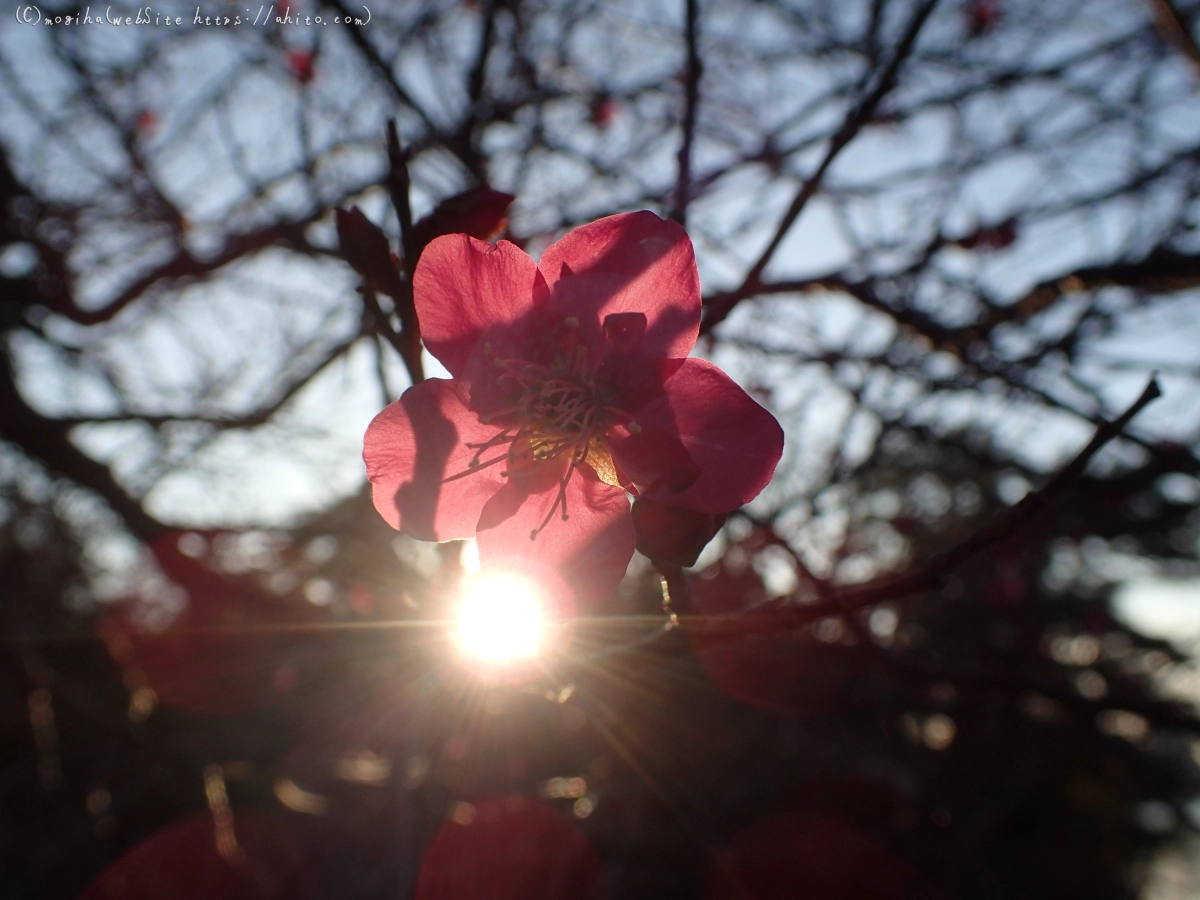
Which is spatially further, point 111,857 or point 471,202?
point 111,857

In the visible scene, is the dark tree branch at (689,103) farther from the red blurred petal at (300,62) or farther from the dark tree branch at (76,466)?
the dark tree branch at (76,466)

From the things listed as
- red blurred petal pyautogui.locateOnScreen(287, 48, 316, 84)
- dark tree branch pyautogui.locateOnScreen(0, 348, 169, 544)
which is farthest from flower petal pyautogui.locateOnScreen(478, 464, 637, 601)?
dark tree branch pyautogui.locateOnScreen(0, 348, 169, 544)

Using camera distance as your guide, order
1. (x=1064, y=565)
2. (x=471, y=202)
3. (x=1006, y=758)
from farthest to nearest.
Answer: (x=1064, y=565), (x=1006, y=758), (x=471, y=202)

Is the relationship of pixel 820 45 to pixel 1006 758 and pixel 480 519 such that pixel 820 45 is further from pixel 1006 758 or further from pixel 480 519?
Answer: pixel 1006 758

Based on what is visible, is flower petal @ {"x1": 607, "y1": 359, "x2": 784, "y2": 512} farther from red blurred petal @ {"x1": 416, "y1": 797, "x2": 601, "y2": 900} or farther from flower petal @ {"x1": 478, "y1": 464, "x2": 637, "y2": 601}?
red blurred petal @ {"x1": 416, "y1": 797, "x2": 601, "y2": 900}

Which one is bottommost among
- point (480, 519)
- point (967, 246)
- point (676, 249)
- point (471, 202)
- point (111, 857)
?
point (480, 519)

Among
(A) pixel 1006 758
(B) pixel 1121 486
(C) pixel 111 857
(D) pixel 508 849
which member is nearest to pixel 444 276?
(D) pixel 508 849

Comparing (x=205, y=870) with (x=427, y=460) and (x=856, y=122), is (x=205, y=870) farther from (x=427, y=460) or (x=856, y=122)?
(x=856, y=122)
